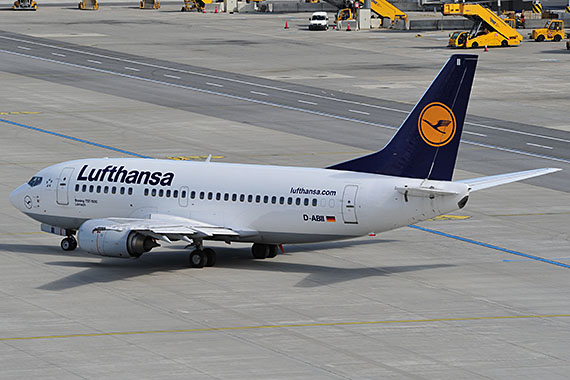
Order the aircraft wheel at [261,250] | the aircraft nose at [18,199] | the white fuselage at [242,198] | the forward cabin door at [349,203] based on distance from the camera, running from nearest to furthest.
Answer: the white fuselage at [242,198] → the forward cabin door at [349,203] → the aircraft wheel at [261,250] → the aircraft nose at [18,199]

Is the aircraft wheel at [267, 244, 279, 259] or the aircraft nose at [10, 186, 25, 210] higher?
the aircraft nose at [10, 186, 25, 210]

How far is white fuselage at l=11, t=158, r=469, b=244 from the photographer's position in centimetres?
4409

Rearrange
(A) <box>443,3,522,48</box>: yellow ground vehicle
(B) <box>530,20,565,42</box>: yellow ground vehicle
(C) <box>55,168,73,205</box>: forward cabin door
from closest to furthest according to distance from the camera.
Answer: (C) <box>55,168,73,205</box>: forward cabin door < (A) <box>443,3,522,48</box>: yellow ground vehicle < (B) <box>530,20,565,42</box>: yellow ground vehicle

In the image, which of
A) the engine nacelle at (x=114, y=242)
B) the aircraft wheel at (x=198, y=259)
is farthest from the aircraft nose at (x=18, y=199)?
the aircraft wheel at (x=198, y=259)

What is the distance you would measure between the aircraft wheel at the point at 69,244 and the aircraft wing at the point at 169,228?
4.38 meters

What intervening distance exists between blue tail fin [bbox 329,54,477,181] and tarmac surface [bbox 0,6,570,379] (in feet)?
14.0

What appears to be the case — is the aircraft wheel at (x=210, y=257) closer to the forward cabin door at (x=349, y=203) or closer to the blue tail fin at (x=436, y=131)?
Answer: the forward cabin door at (x=349, y=203)

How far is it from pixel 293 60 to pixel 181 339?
93.1 metres

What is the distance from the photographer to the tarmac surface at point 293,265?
35219 mm

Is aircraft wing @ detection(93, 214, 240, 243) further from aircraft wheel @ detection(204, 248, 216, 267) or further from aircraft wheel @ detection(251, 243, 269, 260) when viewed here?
aircraft wheel @ detection(251, 243, 269, 260)


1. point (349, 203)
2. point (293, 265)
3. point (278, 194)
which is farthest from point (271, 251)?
point (349, 203)

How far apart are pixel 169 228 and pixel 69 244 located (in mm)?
7125

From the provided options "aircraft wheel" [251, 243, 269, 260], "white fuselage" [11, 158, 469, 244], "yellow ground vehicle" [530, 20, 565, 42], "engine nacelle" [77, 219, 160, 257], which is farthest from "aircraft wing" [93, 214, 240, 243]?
"yellow ground vehicle" [530, 20, 565, 42]

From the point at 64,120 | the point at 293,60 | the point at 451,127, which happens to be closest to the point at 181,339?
the point at 451,127
